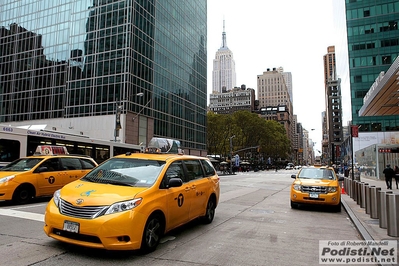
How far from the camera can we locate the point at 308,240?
6.74 meters

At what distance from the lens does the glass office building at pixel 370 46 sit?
187 ft

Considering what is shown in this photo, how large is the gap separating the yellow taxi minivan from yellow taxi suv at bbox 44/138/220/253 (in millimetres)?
5483

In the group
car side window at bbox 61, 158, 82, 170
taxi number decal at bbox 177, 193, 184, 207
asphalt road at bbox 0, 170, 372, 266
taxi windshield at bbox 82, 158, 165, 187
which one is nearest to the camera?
asphalt road at bbox 0, 170, 372, 266

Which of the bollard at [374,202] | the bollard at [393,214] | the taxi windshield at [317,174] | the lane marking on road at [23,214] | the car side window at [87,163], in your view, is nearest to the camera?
the bollard at [393,214]

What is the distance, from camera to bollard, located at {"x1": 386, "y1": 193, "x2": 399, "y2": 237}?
6820 mm

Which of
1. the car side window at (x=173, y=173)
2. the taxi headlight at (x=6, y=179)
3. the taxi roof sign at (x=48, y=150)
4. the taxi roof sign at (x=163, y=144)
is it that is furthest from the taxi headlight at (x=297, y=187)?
the taxi roof sign at (x=48, y=150)

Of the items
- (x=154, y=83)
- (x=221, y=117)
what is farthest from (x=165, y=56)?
(x=221, y=117)

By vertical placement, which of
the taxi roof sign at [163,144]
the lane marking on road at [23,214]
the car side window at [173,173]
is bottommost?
the lane marking on road at [23,214]

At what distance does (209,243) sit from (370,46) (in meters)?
64.9

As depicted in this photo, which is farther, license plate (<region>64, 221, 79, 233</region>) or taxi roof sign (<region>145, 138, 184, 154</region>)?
taxi roof sign (<region>145, 138, 184, 154</region>)

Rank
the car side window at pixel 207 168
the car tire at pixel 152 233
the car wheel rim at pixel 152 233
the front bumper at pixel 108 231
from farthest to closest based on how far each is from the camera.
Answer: the car side window at pixel 207 168, the car wheel rim at pixel 152 233, the car tire at pixel 152 233, the front bumper at pixel 108 231

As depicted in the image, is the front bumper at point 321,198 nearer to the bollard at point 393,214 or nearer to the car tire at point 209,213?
the bollard at point 393,214

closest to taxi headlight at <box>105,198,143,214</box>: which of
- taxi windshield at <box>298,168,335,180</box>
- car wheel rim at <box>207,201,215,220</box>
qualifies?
car wheel rim at <box>207,201,215,220</box>

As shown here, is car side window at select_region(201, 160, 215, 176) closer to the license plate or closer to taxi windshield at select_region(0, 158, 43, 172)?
the license plate
